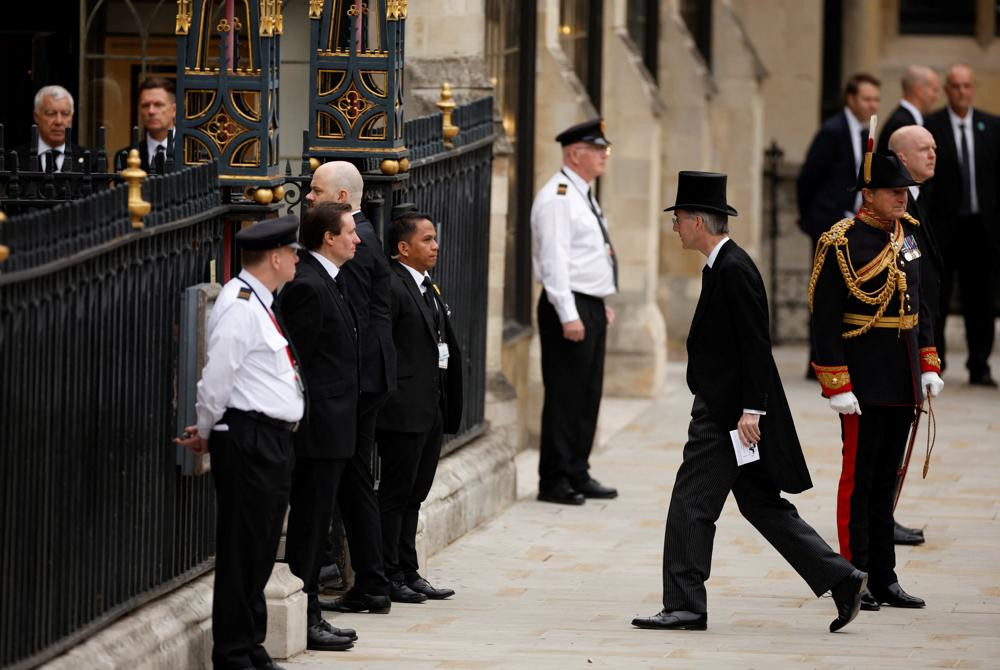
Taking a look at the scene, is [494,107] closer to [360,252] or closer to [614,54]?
[360,252]

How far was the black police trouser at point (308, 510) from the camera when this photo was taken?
299 inches

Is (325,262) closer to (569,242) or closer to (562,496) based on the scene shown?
(569,242)

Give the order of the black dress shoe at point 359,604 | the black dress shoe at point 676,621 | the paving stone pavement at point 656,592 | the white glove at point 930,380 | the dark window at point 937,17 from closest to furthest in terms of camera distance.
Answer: the paving stone pavement at point 656,592
the black dress shoe at point 676,621
the black dress shoe at point 359,604
the white glove at point 930,380
the dark window at point 937,17

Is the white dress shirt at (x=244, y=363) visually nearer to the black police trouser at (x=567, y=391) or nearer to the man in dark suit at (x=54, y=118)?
the man in dark suit at (x=54, y=118)

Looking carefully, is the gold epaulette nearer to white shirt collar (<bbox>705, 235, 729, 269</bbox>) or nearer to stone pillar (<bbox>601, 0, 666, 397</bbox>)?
white shirt collar (<bbox>705, 235, 729, 269</bbox>)

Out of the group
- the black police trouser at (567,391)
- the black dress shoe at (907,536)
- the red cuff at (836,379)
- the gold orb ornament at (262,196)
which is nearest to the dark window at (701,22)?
the black police trouser at (567,391)

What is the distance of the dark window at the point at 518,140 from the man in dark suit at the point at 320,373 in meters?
5.59

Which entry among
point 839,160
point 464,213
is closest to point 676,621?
point 464,213

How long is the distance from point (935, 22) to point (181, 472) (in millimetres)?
16395

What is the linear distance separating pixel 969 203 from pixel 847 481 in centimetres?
799

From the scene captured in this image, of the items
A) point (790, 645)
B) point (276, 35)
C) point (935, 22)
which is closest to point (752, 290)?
point (790, 645)

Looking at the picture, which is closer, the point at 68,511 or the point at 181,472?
the point at 68,511

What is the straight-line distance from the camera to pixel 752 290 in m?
8.04

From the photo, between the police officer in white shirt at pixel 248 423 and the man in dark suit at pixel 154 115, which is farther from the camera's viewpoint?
the man in dark suit at pixel 154 115
